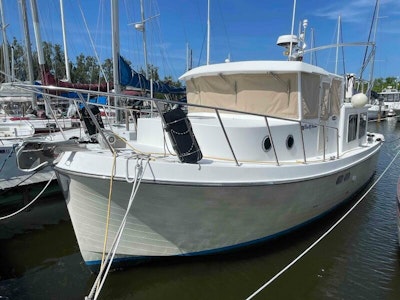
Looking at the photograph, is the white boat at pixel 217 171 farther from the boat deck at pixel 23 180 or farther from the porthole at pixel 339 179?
the boat deck at pixel 23 180

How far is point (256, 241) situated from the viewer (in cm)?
564

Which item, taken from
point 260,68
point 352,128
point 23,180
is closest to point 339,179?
point 352,128

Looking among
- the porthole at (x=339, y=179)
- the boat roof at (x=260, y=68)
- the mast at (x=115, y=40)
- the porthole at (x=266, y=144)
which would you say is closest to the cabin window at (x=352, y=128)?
the porthole at (x=339, y=179)

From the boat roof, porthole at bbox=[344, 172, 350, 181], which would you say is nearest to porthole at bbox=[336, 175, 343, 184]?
porthole at bbox=[344, 172, 350, 181]

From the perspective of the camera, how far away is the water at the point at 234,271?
493 centimetres

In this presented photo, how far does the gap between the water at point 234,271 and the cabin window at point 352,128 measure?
210 centimetres

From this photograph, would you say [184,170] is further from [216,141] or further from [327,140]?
[327,140]

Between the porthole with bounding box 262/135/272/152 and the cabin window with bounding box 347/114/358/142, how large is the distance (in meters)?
3.21

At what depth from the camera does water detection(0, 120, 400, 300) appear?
194 inches

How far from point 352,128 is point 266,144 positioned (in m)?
3.58

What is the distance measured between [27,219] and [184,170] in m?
5.34

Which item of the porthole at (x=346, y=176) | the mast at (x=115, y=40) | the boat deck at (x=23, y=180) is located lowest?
the boat deck at (x=23, y=180)

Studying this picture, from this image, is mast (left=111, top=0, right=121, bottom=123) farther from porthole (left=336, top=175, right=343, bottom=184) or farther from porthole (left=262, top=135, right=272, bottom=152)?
porthole (left=336, top=175, right=343, bottom=184)

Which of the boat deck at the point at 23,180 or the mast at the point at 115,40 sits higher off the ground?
the mast at the point at 115,40
